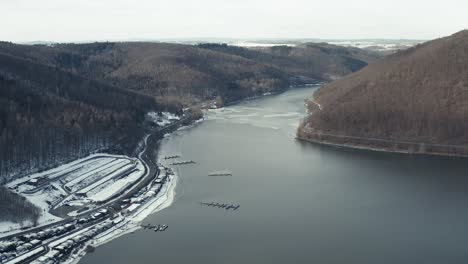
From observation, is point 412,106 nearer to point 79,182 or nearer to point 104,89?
point 104,89

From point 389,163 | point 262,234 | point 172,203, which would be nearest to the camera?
point 262,234

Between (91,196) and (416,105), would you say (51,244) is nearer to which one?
(91,196)

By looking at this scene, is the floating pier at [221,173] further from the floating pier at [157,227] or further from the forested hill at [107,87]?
the floating pier at [157,227]

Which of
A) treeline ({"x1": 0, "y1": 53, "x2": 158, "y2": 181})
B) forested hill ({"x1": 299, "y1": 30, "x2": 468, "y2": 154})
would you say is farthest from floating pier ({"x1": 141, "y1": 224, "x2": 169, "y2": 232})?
forested hill ({"x1": 299, "y1": 30, "x2": 468, "y2": 154})

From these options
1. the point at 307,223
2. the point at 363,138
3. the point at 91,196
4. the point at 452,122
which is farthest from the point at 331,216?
the point at 452,122

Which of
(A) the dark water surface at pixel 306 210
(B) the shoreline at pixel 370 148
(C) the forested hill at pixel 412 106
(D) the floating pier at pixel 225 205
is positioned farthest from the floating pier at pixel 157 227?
(C) the forested hill at pixel 412 106
